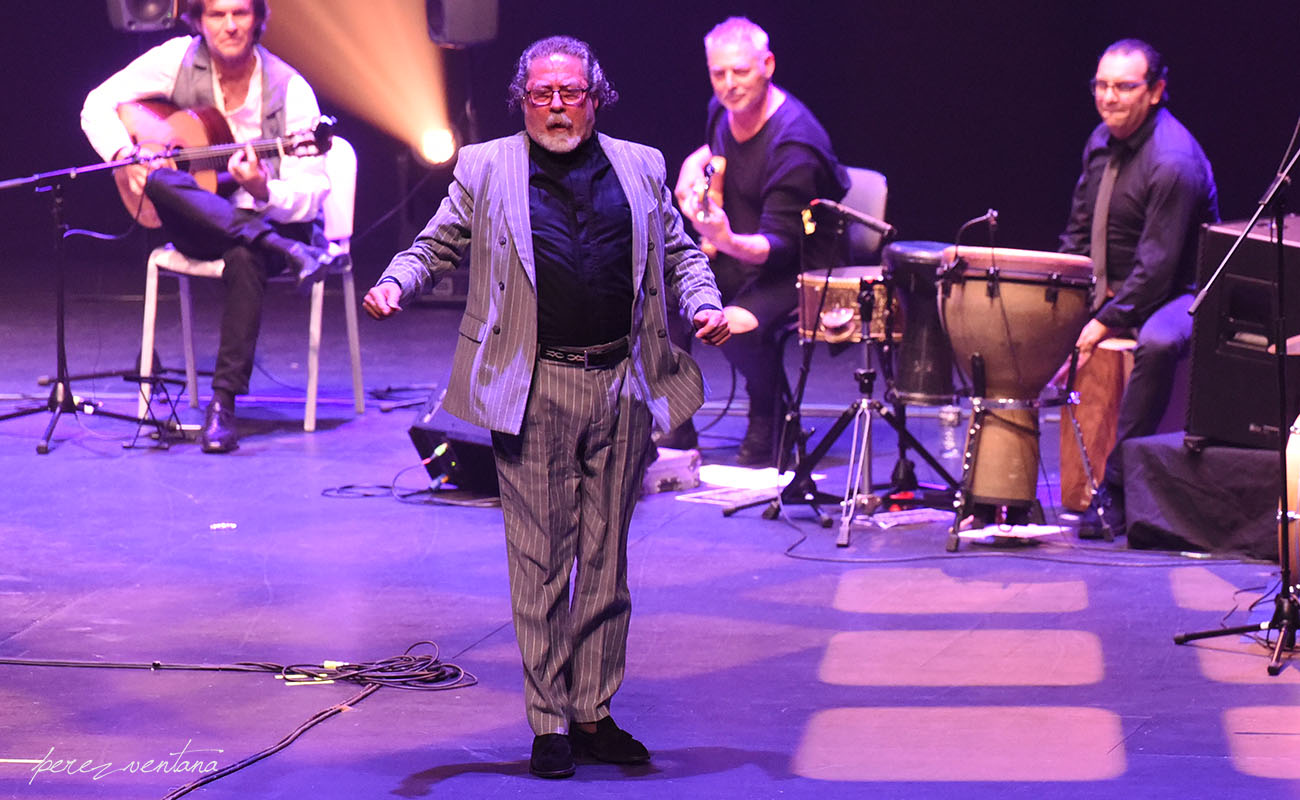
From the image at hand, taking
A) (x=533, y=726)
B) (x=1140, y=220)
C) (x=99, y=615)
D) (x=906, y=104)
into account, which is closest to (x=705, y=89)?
(x=906, y=104)

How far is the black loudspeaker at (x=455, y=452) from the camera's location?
595 centimetres

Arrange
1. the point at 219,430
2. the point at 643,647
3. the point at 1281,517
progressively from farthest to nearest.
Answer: the point at 219,430
the point at 643,647
the point at 1281,517

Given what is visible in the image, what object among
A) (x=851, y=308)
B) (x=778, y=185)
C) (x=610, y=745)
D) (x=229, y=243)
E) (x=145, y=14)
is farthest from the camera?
(x=145, y=14)

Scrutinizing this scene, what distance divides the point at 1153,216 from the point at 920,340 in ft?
2.88

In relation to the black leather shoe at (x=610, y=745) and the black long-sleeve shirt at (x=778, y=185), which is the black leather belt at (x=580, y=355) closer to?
the black leather shoe at (x=610, y=745)

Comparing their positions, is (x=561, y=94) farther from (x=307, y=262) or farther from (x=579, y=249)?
(x=307, y=262)

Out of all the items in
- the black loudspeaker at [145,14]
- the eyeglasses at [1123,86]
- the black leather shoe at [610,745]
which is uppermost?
the black loudspeaker at [145,14]

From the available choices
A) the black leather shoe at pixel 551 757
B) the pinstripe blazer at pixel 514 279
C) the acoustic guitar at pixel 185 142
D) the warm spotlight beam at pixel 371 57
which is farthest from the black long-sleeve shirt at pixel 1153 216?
the warm spotlight beam at pixel 371 57

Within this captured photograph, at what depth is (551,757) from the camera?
3.45 meters

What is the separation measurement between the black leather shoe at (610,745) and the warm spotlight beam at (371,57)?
744cm

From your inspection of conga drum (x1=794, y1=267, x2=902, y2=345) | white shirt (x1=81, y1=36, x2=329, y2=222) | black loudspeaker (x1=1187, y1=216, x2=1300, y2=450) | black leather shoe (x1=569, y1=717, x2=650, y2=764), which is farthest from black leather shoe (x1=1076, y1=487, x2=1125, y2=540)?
white shirt (x1=81, y1=36, x2=329, y2=222)

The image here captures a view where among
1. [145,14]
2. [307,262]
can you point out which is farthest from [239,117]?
[145,14]

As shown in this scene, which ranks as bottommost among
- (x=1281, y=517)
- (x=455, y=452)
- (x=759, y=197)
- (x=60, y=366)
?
(x=455, y=452)

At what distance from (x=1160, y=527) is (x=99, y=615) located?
3.20m
